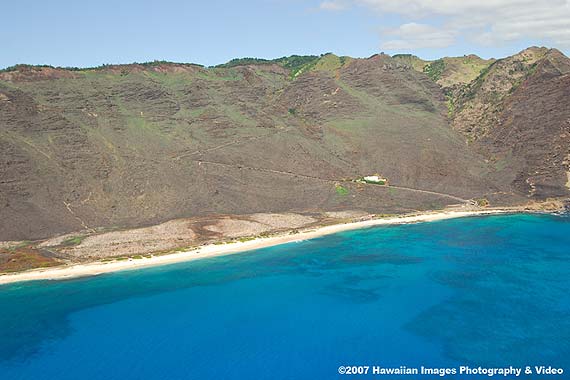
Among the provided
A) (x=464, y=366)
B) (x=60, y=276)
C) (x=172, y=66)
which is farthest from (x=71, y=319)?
(x=172, y=66)

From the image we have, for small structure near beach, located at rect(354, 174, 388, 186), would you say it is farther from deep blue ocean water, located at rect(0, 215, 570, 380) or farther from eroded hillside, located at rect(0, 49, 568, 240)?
deep blue ocean water, located at rect(0, 215, 570, 380)

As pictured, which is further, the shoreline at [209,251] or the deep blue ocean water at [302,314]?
the shoreline at [209,251]

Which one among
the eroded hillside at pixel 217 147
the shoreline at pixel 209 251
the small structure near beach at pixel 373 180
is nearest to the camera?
the shoreline at pixel 209 251

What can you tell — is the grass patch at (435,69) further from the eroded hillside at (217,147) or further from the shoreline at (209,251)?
the shoreline at (209,251)

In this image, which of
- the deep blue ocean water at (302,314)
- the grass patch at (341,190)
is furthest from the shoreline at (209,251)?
the grass patch at (341,190)

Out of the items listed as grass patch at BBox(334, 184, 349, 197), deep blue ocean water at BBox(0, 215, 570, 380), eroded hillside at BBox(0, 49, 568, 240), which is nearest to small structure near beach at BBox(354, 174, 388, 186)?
eroded hillside at BBox(0, 49, 568, 240)
